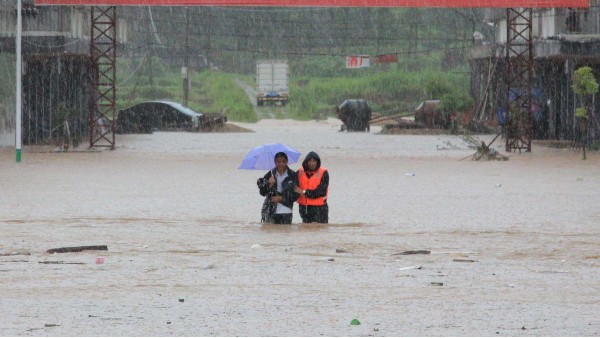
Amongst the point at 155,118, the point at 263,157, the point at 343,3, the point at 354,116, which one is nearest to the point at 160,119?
the point at 155,118

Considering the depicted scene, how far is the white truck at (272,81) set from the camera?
84.1 meters

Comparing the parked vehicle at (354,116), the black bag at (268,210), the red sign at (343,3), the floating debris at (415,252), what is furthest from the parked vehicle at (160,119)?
the floating debris at (415,252)

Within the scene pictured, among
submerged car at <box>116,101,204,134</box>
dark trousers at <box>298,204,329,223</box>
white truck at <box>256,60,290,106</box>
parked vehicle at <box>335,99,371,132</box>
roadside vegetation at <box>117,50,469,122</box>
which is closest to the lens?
dark trousers at <box>298,204,329,223</box>

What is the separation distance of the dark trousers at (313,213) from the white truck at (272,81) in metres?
65.8

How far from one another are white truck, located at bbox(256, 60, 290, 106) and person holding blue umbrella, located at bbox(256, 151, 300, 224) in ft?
217

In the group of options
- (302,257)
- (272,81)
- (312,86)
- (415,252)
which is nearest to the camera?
(302,257)

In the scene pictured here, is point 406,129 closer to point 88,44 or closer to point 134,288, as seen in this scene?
point 88,44

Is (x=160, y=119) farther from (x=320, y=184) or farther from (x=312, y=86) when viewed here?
(x=320, y=184)

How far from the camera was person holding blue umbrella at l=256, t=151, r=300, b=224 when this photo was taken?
17.6 metres

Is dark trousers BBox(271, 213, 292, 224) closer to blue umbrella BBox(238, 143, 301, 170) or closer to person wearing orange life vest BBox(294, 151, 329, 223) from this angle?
person wearing orange life vest BBox(294, 151, 329, 223)

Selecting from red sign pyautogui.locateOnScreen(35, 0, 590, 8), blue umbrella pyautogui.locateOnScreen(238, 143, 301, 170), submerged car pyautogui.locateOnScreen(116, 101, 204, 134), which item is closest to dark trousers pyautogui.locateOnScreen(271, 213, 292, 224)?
blue umbrella pyautogui.locateOnScreen(238, 143, 301, 170)

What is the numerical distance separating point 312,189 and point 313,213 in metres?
0.56

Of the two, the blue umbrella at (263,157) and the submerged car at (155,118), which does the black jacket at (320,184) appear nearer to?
the blue umbrella at (263,157)

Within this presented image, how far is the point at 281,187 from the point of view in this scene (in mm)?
17719
